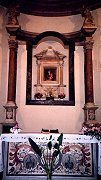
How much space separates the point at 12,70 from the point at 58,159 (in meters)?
3.80

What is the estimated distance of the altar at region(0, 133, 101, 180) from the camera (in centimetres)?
562

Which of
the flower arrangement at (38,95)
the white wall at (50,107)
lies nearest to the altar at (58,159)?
the white wall at (50,107)

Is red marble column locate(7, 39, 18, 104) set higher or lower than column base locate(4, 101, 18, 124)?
higher

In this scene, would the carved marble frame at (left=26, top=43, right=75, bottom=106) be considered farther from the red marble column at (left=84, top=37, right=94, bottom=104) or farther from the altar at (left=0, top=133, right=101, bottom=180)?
the altar at (left=0, top=133, right=101, bottom=180)

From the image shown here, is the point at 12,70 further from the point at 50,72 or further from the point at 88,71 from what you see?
the point at 88,71

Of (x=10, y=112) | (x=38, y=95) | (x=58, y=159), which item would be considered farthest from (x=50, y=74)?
(x=58, y=159)

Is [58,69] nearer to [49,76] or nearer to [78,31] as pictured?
[49,76]

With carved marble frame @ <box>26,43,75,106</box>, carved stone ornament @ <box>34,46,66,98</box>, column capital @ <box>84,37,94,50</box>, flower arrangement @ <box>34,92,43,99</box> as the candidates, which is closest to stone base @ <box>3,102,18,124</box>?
carved marble frame @ <box>26,43,75,106</box>

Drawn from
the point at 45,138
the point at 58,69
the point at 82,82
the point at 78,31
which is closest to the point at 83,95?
the point at 82,82

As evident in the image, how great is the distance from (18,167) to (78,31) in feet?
17.6

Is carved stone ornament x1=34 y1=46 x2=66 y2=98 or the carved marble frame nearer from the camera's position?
the carved marble frame

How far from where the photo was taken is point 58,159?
18.6 feet

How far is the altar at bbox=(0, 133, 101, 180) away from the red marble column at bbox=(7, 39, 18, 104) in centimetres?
267

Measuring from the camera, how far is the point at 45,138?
18.8 ft
